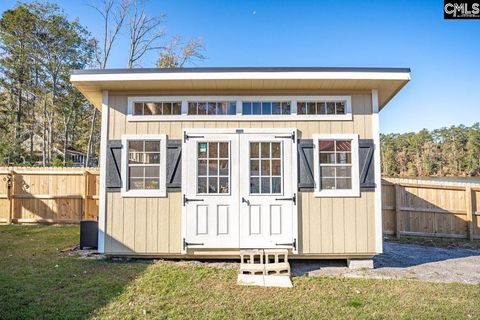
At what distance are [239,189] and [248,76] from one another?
1.72 meters

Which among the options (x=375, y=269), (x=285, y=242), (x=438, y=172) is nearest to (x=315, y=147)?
Answer: (x=285, y=242)

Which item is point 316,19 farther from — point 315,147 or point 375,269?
point 375,269

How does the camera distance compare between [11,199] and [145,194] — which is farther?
[11,199]

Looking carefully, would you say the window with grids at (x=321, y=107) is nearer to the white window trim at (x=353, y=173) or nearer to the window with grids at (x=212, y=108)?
the white window trim at (x=353, y=173)

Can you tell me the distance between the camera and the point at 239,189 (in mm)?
4531

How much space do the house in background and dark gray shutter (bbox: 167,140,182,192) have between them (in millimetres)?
16

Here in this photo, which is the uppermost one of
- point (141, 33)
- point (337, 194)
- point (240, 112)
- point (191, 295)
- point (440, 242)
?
point (141, 33)

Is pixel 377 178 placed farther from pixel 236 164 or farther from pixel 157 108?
pixel 157 108

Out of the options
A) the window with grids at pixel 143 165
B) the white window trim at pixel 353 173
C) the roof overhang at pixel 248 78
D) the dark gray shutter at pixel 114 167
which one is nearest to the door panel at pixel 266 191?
the white window trim at pixel 353 173

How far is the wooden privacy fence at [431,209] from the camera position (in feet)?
22.7

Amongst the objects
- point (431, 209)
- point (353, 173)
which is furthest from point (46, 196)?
point (431, 209)

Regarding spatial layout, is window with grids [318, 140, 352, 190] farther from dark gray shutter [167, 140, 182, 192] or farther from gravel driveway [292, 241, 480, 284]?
dark gray shutter [167, 140, 182, 192]

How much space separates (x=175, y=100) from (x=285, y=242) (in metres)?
2.87

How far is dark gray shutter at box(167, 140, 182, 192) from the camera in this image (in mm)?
4602
